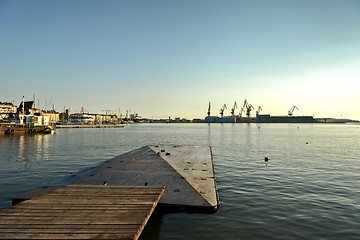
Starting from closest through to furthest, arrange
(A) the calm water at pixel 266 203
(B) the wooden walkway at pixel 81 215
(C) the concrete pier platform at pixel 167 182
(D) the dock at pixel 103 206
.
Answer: (B) the wooden walkway at pixel 81 215 → (D) the dock at pixel 103 206 → (A) the calm water at pixel 266 203 → (C) the concrete pier platform at pixel 167 182

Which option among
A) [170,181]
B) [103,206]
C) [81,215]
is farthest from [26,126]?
[81,215]

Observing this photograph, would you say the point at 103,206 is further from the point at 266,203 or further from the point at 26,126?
the point at 26,126

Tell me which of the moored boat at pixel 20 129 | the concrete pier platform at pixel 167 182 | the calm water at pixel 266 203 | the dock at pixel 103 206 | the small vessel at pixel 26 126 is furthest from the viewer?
the small vessel at pixel 26 126

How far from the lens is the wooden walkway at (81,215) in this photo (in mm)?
8609

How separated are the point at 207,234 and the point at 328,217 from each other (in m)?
7.24

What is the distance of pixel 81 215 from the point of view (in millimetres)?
10281

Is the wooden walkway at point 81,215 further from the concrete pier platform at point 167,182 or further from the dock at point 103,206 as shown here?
the concrete pier platform at point 167,182

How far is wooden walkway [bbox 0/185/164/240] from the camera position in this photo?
→ 28.2 ft

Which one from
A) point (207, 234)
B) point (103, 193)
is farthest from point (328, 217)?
point (103, 193)

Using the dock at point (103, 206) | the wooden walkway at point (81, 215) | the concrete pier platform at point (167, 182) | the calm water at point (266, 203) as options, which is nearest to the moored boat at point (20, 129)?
the calm water at point (266, 203)

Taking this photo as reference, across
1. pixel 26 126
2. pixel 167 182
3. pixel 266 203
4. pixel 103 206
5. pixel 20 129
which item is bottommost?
pixel 266 203

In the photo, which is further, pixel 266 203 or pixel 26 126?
pixel 26 126

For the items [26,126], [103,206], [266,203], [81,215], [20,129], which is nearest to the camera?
[81,215]

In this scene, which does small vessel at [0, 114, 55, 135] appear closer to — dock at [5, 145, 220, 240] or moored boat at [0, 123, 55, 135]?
moored boat at [0, 123, 55, 135]
